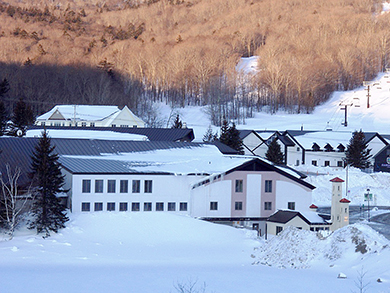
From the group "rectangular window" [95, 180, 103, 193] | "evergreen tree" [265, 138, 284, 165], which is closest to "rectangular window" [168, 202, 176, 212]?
"rectangular window" [95, 180, 103, 193]

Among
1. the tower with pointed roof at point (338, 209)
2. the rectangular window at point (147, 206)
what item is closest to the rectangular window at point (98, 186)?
the rectangular window at point (147, 206)

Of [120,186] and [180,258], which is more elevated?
[120,186]

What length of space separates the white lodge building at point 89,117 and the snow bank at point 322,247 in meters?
55.8

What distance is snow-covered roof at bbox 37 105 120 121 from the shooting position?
7906cm

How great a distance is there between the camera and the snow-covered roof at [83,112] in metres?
79.1

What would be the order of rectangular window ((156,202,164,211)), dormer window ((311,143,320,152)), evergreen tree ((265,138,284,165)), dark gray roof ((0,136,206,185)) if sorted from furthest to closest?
dormer window ((311,143,320,152))
evergreen tree ((265,138,284,165))
dark gray roof ((0,136,206,185))
rectangular window ((156,202,164,211))

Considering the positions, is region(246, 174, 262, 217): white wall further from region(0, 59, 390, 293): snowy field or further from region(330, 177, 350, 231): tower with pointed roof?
region(330, 177, 350, 231): tower with pointed roof

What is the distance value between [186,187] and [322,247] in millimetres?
13440

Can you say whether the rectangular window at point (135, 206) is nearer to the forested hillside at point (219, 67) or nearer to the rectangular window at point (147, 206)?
the rectangular window at point (147, 206)

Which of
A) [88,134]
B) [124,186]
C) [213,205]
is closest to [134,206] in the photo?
[124,186]

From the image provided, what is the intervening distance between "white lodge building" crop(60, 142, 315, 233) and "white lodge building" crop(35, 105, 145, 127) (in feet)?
135

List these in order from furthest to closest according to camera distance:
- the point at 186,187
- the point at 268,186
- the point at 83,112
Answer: the point at 83,112, the point at 268,186, the point at 186,187

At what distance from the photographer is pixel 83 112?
80438 millimetres

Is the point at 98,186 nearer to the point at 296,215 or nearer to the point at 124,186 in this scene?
the point at 124,186
